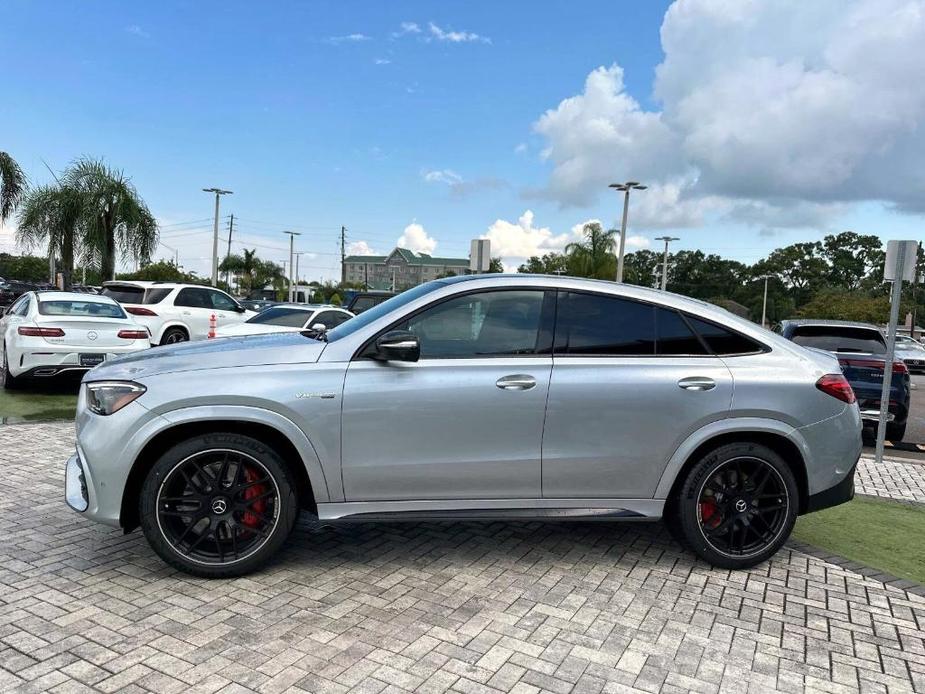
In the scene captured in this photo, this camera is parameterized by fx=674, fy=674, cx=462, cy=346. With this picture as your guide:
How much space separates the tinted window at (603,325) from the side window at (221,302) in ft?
40.6

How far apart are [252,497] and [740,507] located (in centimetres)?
282

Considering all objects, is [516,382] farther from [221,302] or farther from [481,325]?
[221,302]

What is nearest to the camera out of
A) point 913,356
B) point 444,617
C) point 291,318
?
point 444,617

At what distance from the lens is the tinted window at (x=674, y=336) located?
3977 millimetres

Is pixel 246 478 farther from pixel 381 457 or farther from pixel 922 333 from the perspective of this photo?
pixel 922 333

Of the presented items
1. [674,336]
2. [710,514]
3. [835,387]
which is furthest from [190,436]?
[835,387]

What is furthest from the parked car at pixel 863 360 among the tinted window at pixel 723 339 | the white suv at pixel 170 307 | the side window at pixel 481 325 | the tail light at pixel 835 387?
the white suv at pixel 170 307

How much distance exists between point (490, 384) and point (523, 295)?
0.60 m

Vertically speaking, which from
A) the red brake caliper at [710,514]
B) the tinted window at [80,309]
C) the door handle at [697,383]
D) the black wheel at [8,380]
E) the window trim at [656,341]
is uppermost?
the window trim at [656,341]

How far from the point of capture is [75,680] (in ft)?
8.87

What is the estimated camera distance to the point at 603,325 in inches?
157

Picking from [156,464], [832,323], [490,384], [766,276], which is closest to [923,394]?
[832,323]

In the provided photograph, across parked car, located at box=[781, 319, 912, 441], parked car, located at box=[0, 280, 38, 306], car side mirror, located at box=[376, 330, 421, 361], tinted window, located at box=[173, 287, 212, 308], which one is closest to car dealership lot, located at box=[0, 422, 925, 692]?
car side mirror, located at box=[376, 330, 421, 361]

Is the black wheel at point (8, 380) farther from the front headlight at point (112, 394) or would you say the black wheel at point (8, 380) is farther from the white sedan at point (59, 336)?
the front headlight at point (112, 394)
